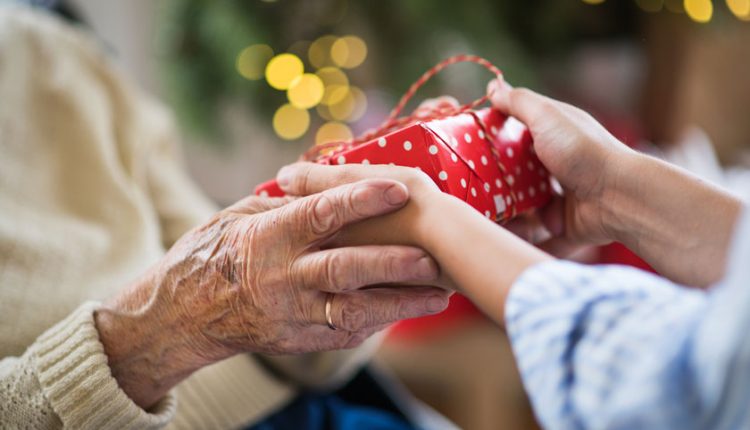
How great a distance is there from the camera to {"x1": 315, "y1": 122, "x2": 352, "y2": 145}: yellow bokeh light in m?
1.70

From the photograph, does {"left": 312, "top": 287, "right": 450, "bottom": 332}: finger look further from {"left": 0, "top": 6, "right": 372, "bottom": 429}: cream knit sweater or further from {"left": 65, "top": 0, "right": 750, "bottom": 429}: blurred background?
{"left": 65, "top": 0, "right": 750, "bottom": 429}: blurred background

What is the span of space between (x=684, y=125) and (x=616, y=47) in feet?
1.01

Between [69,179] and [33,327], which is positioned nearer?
[33,327]

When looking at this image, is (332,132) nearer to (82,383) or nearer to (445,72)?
(445,72)

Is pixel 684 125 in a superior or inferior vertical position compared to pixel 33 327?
inferior

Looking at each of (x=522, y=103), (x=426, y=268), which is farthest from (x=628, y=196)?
(x=426, y=268)

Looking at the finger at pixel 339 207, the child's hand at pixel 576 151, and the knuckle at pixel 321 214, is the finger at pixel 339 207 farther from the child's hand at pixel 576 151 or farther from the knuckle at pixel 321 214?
the child's hand at pixel 576 151

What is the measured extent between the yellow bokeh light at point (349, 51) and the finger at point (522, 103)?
94 centimetres

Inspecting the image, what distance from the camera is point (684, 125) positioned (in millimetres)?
1999

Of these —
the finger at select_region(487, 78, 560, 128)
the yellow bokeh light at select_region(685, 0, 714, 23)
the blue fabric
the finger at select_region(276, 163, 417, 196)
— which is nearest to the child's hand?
the finger at select_region(487, 78, 560, 128)

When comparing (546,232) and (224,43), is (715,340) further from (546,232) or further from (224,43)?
(224,43)

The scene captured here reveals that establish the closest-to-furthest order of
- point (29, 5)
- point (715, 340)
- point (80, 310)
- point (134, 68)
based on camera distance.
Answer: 1. point (715, 340)
2. point (80, 310)
3. point (29, 5)
4. point (134, 68)

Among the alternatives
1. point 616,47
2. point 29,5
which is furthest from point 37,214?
point 616,47

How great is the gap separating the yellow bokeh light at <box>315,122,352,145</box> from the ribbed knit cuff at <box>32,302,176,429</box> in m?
1.12
